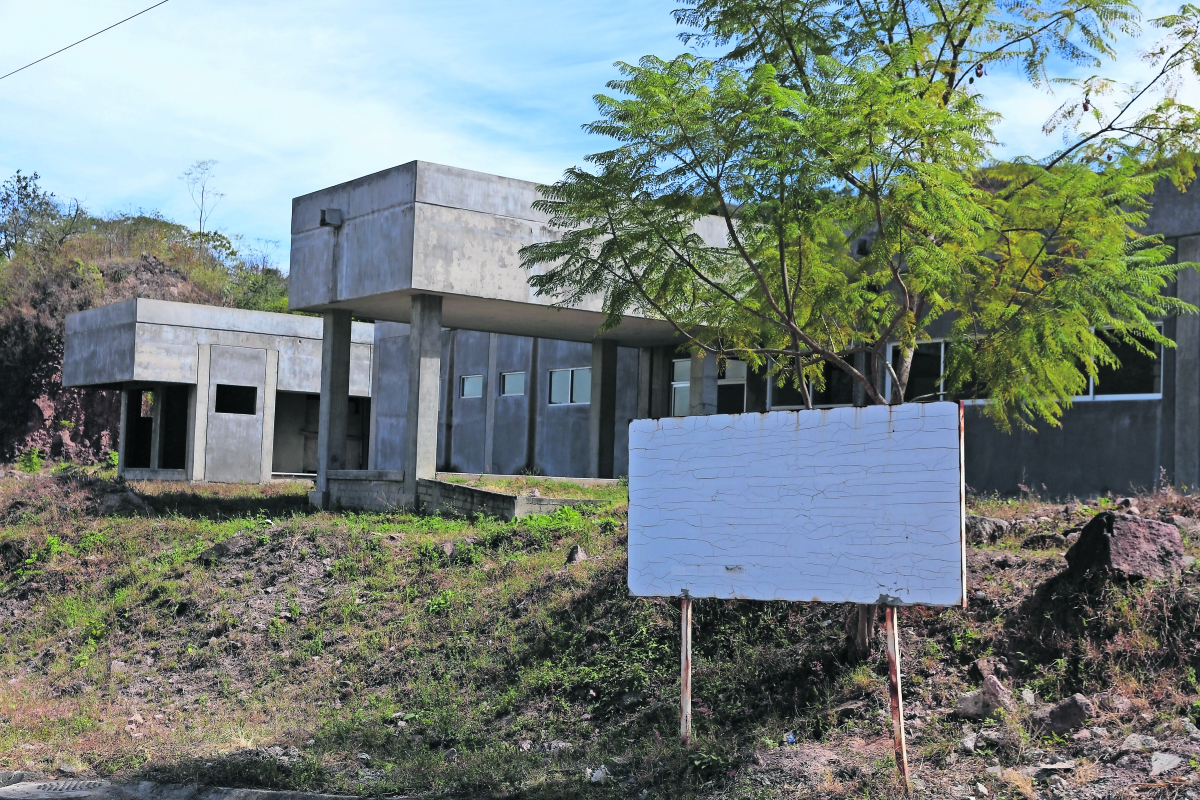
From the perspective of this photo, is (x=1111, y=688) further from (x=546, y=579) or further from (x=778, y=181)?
(x=546, y=579)

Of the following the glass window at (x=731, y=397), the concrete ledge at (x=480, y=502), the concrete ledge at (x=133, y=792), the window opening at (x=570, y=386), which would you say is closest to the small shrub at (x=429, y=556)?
the concrete ledge at (x=480, y=502)

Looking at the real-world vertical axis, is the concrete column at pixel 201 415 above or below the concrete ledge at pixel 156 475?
above

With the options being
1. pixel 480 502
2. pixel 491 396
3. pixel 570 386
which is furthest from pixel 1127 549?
pixel 491 396

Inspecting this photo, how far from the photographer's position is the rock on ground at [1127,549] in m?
8.81

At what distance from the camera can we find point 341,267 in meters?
20.6

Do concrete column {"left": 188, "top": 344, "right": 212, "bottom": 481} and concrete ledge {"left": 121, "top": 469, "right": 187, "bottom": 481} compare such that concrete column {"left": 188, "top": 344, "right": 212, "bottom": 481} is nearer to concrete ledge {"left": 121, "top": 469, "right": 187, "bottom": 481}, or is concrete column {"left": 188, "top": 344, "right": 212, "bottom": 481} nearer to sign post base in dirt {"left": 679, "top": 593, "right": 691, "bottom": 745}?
concrete ledge {"left": 121, "top": 469, "right": 187, "bottom": 481}

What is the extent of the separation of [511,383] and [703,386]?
9.64 m

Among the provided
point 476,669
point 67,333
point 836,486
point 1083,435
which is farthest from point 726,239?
point 67,333

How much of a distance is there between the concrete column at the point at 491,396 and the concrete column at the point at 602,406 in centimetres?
664

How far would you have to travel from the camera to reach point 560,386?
1190 inches

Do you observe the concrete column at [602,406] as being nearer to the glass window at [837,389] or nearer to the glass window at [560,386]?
the glass window at [560,386]

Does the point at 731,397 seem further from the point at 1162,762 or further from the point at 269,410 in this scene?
the point at 1162,762

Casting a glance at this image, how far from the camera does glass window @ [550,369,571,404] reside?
29941 mm

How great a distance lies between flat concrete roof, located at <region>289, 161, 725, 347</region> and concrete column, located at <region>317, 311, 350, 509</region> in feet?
1.69
